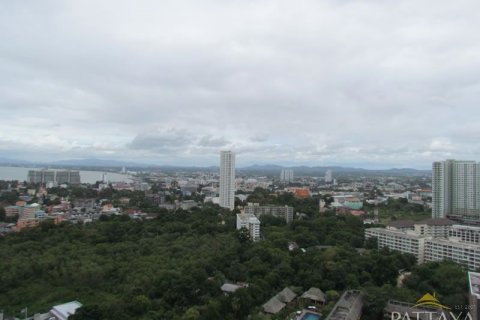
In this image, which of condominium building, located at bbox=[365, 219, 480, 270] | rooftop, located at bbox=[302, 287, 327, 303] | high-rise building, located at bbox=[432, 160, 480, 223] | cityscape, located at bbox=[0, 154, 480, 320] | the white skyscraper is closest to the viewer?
cityscape, located at bbox=[0, 154, 480, 320]

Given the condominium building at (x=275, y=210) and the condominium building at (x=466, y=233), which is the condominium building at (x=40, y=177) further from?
the condominium building at (x=466, y=233)

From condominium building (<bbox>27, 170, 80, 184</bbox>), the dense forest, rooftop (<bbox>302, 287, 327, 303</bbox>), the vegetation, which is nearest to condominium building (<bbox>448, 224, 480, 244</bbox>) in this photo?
the vegetation

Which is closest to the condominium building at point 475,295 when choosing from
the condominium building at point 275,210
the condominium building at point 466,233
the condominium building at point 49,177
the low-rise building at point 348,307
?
the low-rise building at point 348,307

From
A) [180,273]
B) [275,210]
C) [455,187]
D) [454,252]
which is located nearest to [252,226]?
[275,210]

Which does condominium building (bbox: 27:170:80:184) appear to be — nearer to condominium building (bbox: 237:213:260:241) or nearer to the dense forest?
the dense forest

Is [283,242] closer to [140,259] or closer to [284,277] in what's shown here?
[284,277]

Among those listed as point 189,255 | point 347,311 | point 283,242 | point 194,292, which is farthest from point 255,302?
point 283,242
